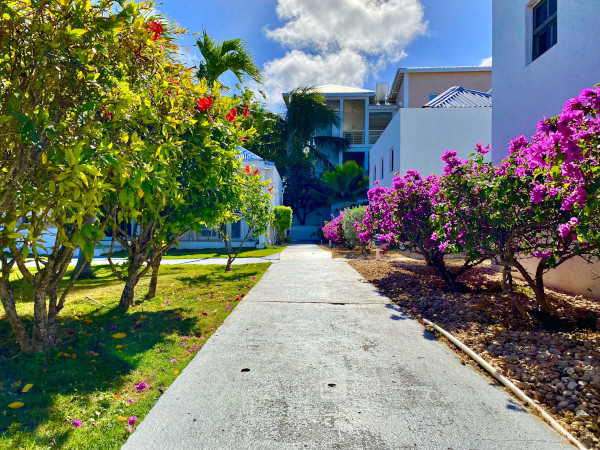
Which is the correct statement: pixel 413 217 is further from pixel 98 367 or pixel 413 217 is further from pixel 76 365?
pixel 76 365

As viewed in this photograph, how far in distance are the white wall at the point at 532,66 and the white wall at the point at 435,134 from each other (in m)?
5.94

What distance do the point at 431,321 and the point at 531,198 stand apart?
87.2 inches

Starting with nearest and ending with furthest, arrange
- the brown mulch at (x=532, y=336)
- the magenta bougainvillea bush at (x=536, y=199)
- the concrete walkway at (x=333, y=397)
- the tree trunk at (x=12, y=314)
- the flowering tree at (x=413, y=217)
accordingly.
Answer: the concrete walkway at (x=333, y=397) < the brown mulch at (x=532, y=336) < the magenta bougainvillea bush at (x=536, y=199) < the tree trunk at (x=12, y=314) < the flowering tree at (x=413, y=217)

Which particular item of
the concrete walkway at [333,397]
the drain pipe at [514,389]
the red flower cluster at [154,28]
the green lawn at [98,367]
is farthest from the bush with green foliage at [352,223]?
the red flower cluster at [154,28]

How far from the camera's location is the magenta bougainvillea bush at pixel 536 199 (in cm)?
351

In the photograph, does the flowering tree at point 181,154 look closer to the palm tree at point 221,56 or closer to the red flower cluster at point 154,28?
the red flower cluster at point 154,28

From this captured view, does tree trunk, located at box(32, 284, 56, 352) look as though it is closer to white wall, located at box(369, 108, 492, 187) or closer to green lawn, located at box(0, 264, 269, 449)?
green lawn, located at box(0, 264, 269, 449)

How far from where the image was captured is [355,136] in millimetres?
34281

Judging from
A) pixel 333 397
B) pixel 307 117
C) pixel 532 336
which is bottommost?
pixel 333 397

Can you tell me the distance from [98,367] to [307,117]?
28338mm

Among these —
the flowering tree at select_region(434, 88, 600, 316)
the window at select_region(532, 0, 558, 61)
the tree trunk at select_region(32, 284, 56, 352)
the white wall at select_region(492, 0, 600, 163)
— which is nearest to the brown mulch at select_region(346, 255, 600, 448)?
the flowering tree at select_region(434, 88, 600, 316)

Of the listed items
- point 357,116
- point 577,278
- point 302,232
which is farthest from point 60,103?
point 357,116

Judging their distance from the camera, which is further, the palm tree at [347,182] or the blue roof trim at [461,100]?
the palm tree at [347,182]

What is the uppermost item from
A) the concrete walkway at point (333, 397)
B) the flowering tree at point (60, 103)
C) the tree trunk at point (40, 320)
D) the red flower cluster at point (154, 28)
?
the red flower cluster at point (154, 28)
